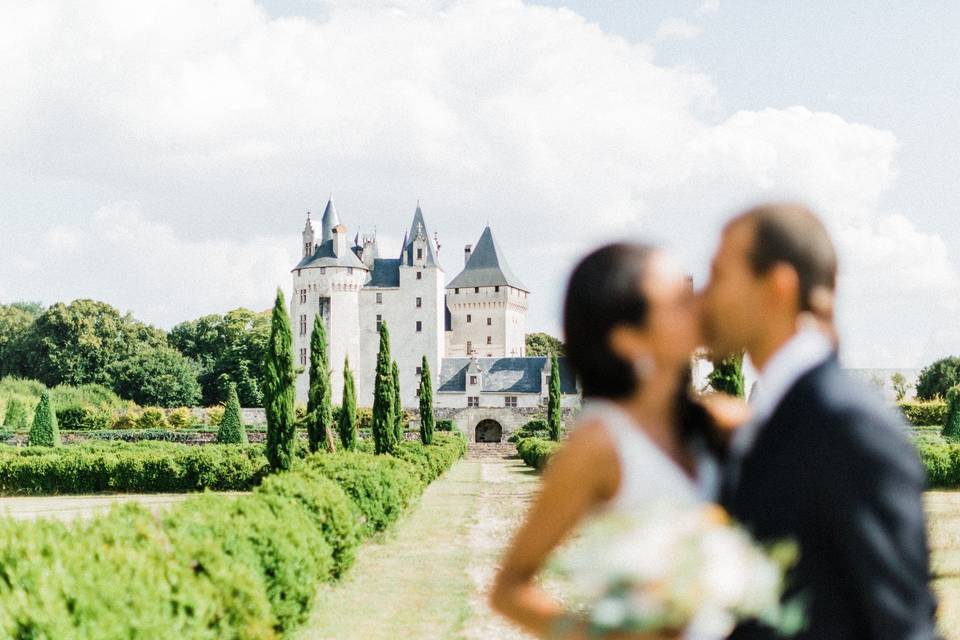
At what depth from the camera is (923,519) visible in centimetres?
163

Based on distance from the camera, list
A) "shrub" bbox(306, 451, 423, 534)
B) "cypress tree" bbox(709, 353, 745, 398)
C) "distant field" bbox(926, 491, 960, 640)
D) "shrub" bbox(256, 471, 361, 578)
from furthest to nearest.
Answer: "cypress tree" bbox(709, 353, 745, 398), "shrub" bbox(306, 451, 423, 534), "shrub" bbox(256, 471, 361, 578), "distant field" bbox(926, 491, 960, 640)

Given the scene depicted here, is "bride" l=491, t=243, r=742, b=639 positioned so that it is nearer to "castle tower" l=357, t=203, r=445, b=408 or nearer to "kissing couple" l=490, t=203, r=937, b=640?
"kissing couple" l=490, t=203, r=937, b=640

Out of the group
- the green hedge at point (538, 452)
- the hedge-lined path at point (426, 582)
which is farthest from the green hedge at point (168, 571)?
the green hedge at point (538, 452)

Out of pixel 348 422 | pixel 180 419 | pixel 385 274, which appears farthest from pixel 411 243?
pixel 348 422

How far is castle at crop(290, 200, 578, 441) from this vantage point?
64.8 meters

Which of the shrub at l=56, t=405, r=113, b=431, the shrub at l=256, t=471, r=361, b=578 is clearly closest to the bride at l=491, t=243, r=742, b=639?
the shrub at l=256, t=471, r=361, b=578

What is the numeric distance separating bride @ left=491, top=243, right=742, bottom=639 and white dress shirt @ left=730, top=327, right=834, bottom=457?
0.51ft

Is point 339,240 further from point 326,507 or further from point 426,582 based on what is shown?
point 326,507

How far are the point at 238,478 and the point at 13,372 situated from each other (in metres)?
57.1

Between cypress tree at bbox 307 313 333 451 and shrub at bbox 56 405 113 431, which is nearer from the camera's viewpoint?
cypress tree at bbox 307 313 333 451

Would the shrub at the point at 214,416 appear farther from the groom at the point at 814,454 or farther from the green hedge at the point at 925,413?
the groom at the point at 814,454

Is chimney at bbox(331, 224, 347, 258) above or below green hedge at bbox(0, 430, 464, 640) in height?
above

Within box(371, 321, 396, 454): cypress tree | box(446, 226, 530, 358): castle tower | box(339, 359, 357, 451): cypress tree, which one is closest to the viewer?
box(339, 359, 357, 451): cypress tree

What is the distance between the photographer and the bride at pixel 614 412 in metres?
1.65
